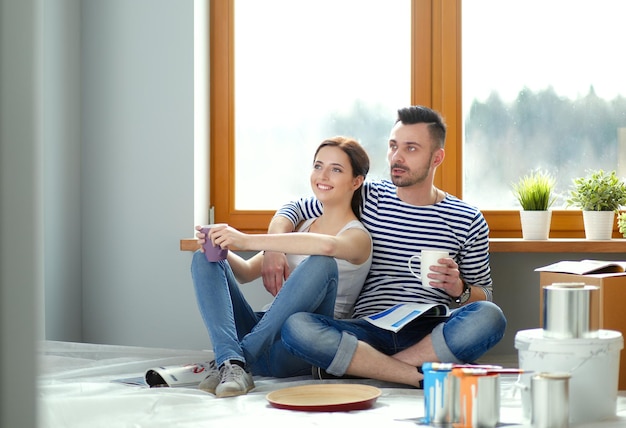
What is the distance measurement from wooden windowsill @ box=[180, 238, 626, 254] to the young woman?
1.77ft

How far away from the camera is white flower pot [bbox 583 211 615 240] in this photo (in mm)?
2646

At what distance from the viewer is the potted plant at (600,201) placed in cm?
264

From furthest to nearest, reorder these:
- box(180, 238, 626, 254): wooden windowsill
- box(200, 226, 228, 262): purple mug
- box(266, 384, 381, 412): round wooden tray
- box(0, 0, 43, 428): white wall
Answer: box(180, 238, 626, 254): wooden windowsill → box(200, 226, 228, 262): purple mug → box(266, 384, 381, 412): round wooden tray → box(0, 0, 43, 428): white wall

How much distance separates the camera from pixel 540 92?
2.87m

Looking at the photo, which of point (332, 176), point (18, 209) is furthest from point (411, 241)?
point (18, 209)

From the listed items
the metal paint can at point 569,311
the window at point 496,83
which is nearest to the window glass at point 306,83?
the window at point 496,83

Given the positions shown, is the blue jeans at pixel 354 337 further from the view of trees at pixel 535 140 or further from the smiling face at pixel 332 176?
the view of trees at pixel 535 140

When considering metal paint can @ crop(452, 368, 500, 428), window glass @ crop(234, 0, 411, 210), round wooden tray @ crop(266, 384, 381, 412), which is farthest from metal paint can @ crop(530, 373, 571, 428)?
window glass @ crop(234, 0, 411, 210)

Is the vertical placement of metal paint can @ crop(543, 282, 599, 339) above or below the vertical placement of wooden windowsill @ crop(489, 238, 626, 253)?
below

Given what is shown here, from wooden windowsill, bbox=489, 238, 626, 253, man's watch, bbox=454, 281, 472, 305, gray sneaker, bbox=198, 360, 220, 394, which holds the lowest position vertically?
gray sneaker, bbox=198, 360, 220, 394

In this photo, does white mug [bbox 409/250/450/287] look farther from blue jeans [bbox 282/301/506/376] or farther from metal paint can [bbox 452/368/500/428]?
metal paint can [bbox 452/368/500/428]

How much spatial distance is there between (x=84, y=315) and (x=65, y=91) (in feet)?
2.61

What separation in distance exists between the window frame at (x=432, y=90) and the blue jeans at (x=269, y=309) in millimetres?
771

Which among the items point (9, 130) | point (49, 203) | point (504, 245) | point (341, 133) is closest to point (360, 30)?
point (341, 133)
